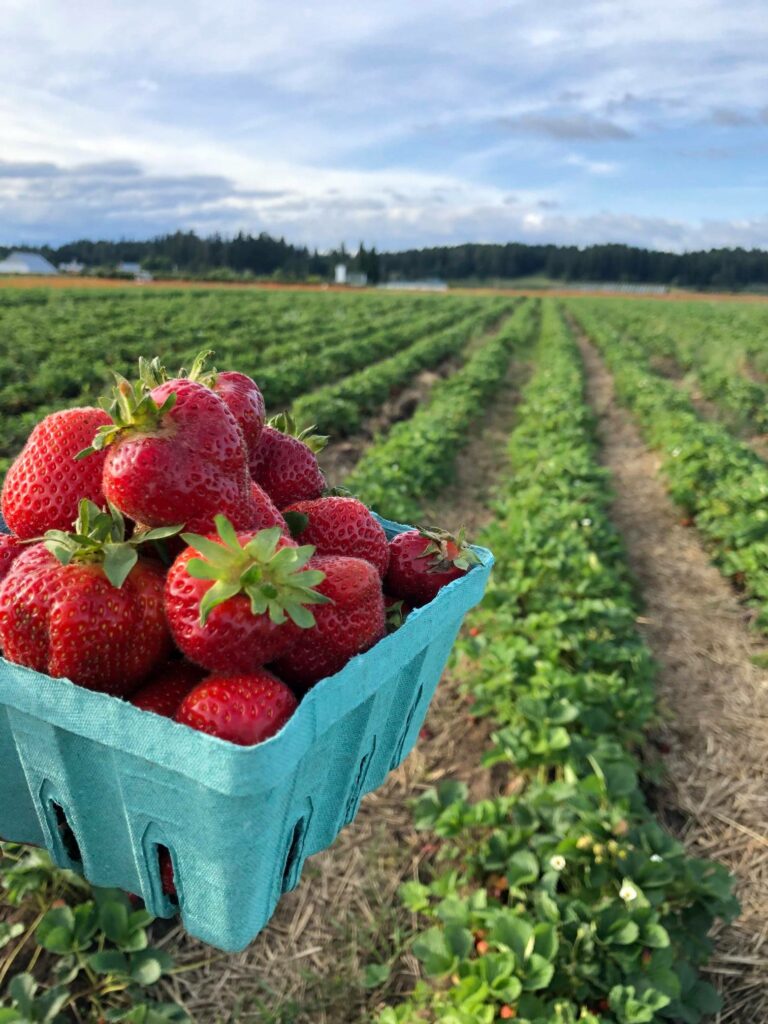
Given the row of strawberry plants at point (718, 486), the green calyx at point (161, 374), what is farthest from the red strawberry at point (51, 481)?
the row of strawberry plants at point (718, 486)

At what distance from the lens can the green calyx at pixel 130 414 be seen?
106cm

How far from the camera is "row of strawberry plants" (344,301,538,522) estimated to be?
19.6 ft

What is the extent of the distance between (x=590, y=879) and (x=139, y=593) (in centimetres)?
210

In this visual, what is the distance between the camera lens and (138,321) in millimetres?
21344

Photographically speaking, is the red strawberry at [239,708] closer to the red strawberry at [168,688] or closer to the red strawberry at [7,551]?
the red strawberry at [168,688]

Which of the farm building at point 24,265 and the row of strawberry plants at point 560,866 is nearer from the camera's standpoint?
the row of strawberry plants at point 560,866

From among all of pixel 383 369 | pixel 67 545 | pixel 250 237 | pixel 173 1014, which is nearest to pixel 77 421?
Answer: pixel 67 545

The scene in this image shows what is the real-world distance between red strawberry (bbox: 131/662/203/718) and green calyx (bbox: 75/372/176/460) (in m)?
0.33

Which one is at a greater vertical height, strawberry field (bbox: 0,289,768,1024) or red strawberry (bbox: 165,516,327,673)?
red strawberry (bbox: 165,516,327,673)

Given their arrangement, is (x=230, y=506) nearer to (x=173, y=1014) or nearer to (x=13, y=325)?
(x=173, y=1014)

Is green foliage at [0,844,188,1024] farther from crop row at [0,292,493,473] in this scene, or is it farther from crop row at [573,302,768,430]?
crop row at [573,302,768,430]

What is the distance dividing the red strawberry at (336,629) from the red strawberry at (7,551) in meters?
0.44

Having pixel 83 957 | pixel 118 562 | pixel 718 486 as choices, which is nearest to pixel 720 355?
pixel 718 486

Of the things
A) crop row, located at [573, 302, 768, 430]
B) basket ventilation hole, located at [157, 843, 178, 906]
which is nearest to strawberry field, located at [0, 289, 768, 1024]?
basket ventilation hole, located at [157, 843, 178, 906]
